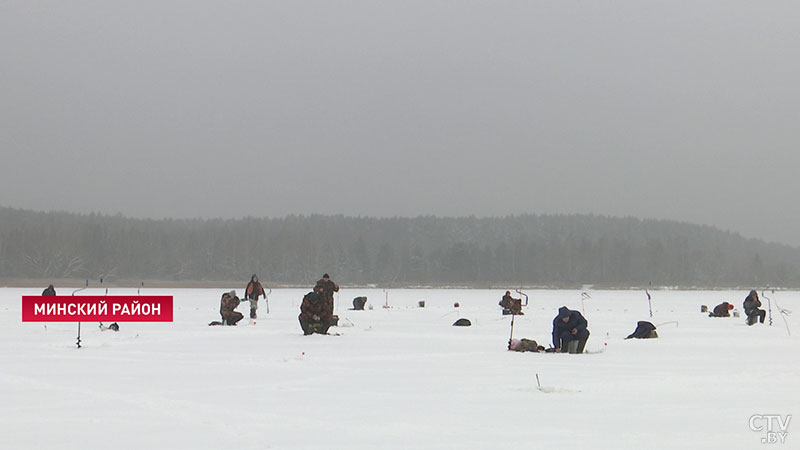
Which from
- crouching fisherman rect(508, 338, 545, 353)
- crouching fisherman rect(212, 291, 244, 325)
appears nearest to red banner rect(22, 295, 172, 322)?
crouching fisherman rect(212, 291, 244, 325)

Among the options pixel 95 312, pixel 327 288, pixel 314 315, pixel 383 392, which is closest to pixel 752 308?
pixel 327 288

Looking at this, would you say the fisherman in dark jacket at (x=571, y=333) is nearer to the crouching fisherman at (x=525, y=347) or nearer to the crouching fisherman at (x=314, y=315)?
the crouching fisherman at (x=525, y=347)

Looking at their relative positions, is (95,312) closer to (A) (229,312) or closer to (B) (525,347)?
(A) (229,312)

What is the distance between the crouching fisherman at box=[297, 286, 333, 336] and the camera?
20.8 m

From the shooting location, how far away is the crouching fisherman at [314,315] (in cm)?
2084

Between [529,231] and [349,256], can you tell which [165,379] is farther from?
[529,231]

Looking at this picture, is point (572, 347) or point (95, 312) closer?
point (572, 347)

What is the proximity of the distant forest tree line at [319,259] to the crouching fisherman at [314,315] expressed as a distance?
113 m

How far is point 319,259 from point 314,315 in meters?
129

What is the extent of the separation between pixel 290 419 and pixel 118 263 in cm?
13443

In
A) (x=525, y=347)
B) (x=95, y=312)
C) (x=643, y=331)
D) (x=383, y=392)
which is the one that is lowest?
(x=383, y=392)

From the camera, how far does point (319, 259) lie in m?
149

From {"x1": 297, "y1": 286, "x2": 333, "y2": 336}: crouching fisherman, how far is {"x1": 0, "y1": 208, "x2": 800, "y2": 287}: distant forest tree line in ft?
372

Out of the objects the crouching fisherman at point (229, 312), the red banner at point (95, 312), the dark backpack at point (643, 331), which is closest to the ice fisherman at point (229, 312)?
the crouching fisherman at point (229, 312)
